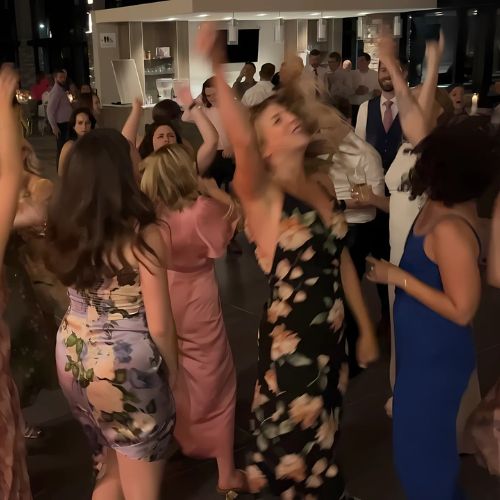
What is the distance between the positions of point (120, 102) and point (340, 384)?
40.0 feet

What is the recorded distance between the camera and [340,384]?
2.13m

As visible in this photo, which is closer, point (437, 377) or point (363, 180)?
point (437, 377)

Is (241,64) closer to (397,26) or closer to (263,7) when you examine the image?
(263,7)

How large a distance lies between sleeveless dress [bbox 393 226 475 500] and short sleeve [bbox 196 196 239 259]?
2.58ft

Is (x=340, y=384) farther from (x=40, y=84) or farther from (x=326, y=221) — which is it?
(x=40, y=84)

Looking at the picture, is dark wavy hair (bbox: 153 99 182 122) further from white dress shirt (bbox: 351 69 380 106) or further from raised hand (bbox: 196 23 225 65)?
white dress shirt (bbox: 351 69 380 106)

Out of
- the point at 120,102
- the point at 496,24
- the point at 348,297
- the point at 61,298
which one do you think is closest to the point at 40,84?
the point at 120,102

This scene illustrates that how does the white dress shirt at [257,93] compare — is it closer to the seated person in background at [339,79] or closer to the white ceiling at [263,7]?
the seated person in background at [339,79]

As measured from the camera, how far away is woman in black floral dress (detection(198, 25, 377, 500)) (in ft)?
6.59

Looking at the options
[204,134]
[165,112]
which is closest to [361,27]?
[165,112]

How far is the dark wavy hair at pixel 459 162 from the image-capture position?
1.98 meters

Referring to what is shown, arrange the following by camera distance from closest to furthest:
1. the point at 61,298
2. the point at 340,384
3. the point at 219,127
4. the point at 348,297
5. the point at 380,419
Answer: the point at 340,384 → the point at 348,297 → the point at 61,298 → the point at 380,419 → the point at 219,127

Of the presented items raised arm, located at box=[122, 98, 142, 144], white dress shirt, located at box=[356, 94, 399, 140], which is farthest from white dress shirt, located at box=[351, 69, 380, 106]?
raised arm, located at box=[122, 98, 142, 144]

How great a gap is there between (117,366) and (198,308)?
31.5 inches
